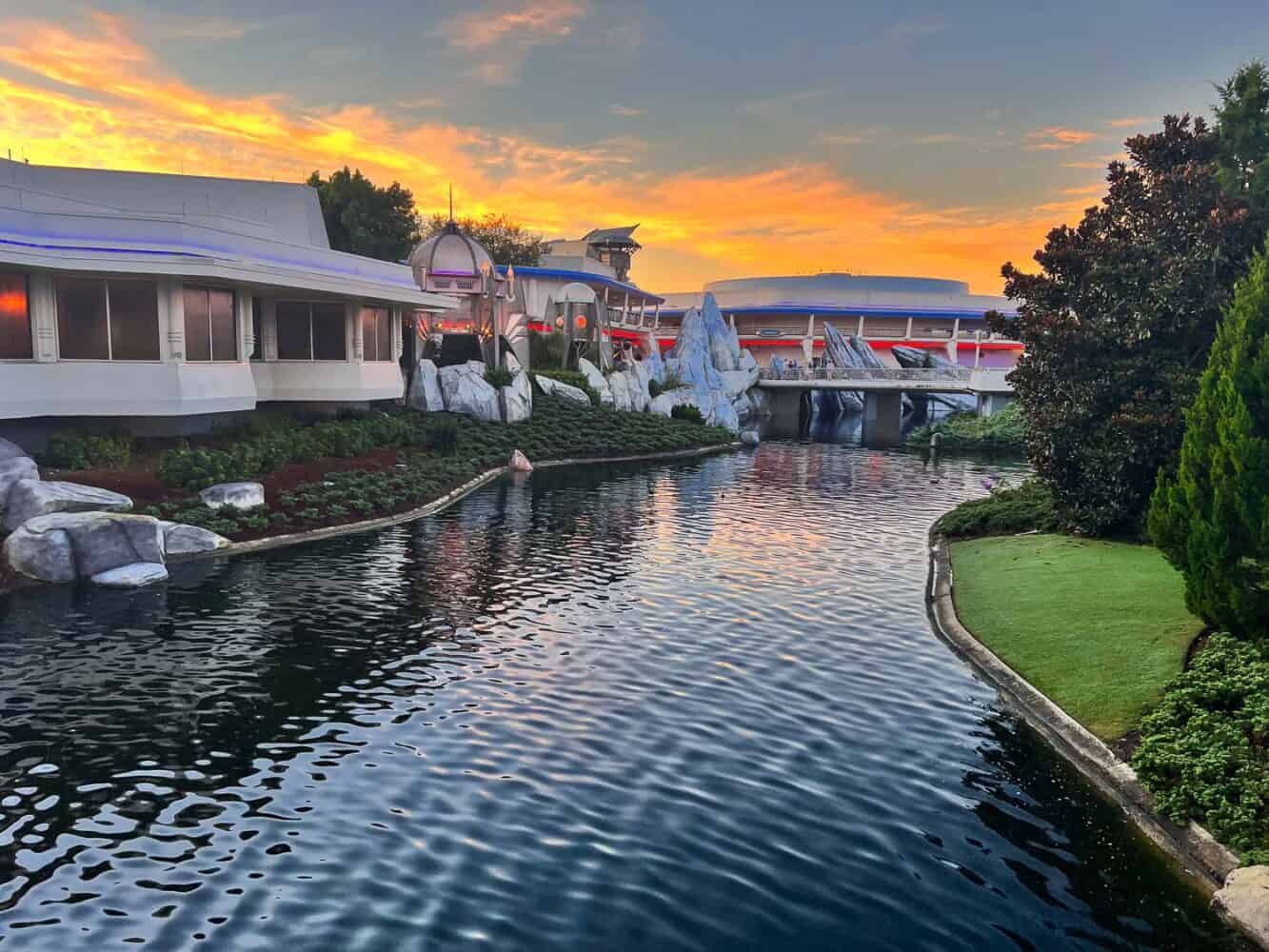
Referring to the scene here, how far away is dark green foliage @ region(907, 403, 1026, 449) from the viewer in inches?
2357

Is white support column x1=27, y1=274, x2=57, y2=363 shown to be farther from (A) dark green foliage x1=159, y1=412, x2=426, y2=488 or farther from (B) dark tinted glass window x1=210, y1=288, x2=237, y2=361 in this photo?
(B) dark tinted glass window x1=210, y1=288, x2=237, y2=361

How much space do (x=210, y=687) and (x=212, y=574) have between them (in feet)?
26.2

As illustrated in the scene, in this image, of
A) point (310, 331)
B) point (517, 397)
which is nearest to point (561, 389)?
point (517, 397)

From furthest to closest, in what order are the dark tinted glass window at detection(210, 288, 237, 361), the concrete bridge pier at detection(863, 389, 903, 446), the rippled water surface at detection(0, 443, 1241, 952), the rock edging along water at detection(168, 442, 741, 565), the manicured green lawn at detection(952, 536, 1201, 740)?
the concrete bridge pier at detection(863, 389, 903, 446)
the dark tinted glass window at detection(210, 288, 237, 361)
the rock edging along water at detection(168, 442, 741, 565)
the manicured green lawn at detection(952, 536, 1201, 740)
the rippled water surface at detection(0, 443, 1241, 952)

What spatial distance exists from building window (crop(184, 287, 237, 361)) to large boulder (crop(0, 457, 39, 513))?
5.77 meters

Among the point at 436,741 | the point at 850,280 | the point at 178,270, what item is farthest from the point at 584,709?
the point at 850,280

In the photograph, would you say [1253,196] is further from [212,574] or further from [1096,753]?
[212,574]

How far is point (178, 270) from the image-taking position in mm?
26188

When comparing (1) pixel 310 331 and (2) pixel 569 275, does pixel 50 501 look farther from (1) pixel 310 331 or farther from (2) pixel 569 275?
(2) pixel 569 275

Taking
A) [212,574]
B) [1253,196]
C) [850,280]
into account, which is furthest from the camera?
[850,280]

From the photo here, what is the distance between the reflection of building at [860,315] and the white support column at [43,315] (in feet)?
266

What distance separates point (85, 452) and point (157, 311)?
455cm

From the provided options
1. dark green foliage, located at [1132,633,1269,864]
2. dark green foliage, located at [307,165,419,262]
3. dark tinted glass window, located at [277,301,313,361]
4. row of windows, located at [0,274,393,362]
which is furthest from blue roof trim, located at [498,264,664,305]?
dark green foliage, located at [1132,633,1269,864]

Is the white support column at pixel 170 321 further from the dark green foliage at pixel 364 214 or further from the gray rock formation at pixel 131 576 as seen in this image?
the dark green foliage at pixel 364 214
